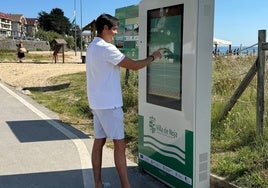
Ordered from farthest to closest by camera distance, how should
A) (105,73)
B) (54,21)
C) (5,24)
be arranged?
(5,24), (54,21), (105,73)

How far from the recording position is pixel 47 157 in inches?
232

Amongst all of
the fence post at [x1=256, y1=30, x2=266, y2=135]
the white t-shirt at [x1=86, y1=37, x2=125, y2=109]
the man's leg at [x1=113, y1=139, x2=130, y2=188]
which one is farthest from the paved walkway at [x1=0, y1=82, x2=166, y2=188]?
the fence post at [x1=256, y1=30, x2=266, y2=135]

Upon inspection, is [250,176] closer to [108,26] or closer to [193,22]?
[193,22]

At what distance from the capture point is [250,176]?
14.1 feet

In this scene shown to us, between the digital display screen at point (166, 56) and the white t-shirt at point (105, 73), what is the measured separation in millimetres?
658

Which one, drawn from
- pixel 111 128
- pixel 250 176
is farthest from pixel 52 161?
pixel 250 176

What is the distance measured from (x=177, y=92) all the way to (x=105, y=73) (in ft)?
2.80

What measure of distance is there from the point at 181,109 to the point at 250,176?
112 centimetres

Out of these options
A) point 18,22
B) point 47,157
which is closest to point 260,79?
point 47,157

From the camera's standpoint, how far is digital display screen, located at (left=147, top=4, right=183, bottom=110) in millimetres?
4211

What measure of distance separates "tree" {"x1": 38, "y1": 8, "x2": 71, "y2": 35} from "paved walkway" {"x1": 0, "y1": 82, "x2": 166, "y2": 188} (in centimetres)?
10651

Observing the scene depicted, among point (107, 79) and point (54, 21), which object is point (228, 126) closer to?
point (107, 79)

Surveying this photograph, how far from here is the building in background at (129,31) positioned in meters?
8.12

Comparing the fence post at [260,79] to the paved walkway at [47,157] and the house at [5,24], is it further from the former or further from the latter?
the house at [5,24]
